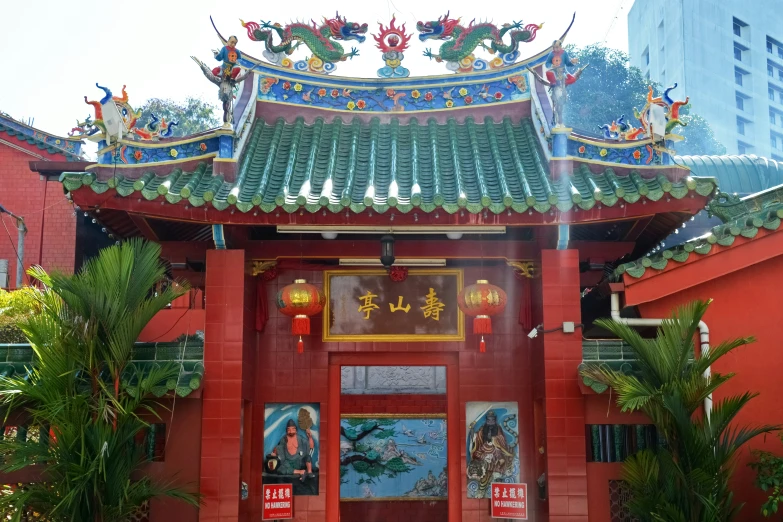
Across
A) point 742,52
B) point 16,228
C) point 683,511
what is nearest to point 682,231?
point 683,511

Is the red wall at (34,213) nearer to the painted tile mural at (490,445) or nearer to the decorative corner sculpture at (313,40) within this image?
the decorative corner sculpture at (313,40)

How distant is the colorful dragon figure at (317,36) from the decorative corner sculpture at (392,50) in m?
0.30

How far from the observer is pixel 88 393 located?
7.91 metres

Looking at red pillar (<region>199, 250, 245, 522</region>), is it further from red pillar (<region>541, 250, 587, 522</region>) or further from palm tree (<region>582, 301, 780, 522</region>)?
palm tree (<region>582, 301, 780, 522</region>)

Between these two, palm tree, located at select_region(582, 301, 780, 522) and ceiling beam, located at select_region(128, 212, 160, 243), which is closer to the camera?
palm tree, located at select_region(582, 301, 780, 522)

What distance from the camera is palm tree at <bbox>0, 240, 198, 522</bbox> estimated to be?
7.59 metres

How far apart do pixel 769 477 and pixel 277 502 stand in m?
4.82

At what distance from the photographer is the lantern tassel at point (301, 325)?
941 centimetres

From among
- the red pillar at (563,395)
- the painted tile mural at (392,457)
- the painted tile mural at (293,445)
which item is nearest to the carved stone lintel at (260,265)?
the painted tile mural at (293,445)

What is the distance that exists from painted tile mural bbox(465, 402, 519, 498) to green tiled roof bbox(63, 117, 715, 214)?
8.30 feet

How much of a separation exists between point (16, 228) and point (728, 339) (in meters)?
14.1

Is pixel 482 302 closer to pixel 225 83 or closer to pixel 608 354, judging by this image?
pixel 608 354

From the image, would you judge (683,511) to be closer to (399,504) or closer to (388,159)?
(388,159)

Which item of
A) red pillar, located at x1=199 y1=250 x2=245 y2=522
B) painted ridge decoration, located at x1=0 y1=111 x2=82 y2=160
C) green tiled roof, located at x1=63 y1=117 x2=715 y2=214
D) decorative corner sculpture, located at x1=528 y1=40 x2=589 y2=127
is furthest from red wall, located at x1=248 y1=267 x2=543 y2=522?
painted ridge decoration, located at x1=0 y1=111 x2=82 y2=160
